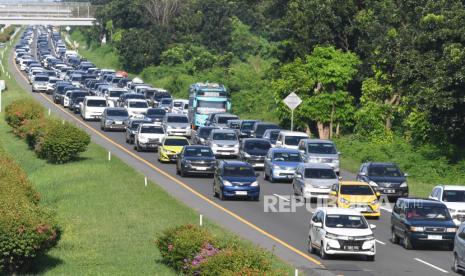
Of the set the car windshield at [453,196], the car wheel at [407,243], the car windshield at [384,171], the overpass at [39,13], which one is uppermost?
the overpass at [39,13]

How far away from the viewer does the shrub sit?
244ft

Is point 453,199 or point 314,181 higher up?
point 453,199

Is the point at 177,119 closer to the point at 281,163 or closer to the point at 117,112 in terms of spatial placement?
the point at 117,112

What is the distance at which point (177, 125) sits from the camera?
71500 millimetres

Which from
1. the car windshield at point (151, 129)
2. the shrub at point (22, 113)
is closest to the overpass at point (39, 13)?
the shrub at point (22, 113)

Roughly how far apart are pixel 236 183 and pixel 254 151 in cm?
1249

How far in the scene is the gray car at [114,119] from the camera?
251 ft

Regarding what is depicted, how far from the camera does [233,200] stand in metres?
46.2

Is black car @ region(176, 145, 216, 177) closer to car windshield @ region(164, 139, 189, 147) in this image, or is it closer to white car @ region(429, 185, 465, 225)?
car windshield @ region(164, 139, 189, 147)

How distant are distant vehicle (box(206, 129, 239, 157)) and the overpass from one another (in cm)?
8468

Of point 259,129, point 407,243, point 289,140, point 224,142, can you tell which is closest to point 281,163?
point 289,140

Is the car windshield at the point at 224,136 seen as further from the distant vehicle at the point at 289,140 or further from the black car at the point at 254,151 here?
the black car at the point at 254,151

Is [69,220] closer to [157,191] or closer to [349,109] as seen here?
[157,191]

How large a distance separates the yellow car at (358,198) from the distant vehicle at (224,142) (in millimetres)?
19848
